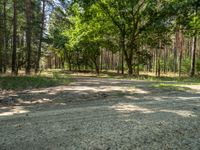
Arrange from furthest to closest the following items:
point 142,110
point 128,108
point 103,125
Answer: point 128,108, point 142,110, point 103,125

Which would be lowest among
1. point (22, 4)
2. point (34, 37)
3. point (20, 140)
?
point (20, 140)

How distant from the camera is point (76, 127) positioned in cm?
687

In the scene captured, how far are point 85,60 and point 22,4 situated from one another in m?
19.8

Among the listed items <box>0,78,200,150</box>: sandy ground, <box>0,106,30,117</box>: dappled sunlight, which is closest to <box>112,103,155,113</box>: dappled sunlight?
<box>0,78,200,150</box>: sandy ground

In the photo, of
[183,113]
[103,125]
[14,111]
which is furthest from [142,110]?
[14,111]

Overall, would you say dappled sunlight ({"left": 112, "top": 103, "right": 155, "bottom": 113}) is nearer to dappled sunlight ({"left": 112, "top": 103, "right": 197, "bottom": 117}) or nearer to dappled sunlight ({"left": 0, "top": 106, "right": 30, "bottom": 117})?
dappled sunlight ({"left": 112, "top": 103, "right": 197, "bottom": 117})

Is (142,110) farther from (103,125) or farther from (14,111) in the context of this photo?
(14,111)

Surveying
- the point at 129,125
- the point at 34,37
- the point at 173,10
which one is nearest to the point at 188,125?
the point at 129,125

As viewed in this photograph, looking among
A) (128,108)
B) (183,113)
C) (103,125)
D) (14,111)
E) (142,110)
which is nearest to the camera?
(103,125)

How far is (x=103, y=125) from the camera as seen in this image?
702 centimetres

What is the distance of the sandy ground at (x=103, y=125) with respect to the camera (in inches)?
234

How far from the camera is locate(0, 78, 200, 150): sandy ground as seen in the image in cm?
595

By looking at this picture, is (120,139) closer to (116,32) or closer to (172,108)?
(172,108)

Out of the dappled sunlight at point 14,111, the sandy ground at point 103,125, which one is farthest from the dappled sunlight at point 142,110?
the dappled sunlight at point 14,111
